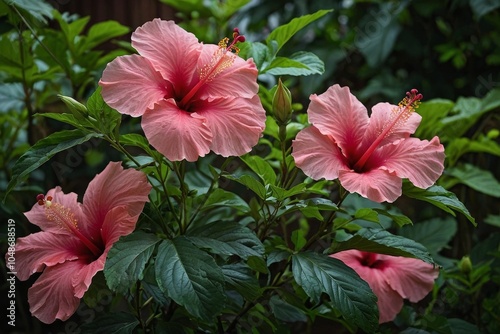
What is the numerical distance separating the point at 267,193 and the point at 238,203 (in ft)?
0.35

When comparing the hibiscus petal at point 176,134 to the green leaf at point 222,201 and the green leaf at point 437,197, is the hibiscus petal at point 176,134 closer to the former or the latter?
the green leaf at point 222,201

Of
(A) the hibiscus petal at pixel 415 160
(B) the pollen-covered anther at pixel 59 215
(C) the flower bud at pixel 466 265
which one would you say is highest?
(A) the hibiscus petal at pixel 415 160

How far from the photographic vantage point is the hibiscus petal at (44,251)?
89 centimetres

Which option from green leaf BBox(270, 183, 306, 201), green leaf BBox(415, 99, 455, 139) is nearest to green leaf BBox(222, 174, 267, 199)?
green leaf BBox(270, 183, 306, 201)

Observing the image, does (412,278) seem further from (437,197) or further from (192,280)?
(192,280)

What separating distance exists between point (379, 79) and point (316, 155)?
116 centimetres

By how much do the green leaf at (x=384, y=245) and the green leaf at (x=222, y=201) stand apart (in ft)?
0.54

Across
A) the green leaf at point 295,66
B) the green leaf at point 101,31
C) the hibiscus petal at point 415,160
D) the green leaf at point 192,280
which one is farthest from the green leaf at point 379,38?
the green leaf at point 192,280

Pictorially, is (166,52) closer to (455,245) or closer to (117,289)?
(117,289)

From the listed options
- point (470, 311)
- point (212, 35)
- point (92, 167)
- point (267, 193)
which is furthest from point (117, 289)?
point (212, 35)

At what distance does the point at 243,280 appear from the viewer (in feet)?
2.85

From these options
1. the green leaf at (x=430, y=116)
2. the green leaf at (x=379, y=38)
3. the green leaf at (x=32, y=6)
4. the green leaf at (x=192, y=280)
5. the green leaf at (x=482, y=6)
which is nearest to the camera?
the green leaf at (x=192, y=280)

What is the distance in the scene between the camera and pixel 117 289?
0.76m

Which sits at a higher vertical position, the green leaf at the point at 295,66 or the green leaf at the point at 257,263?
the green leaf at the point at 295,66
